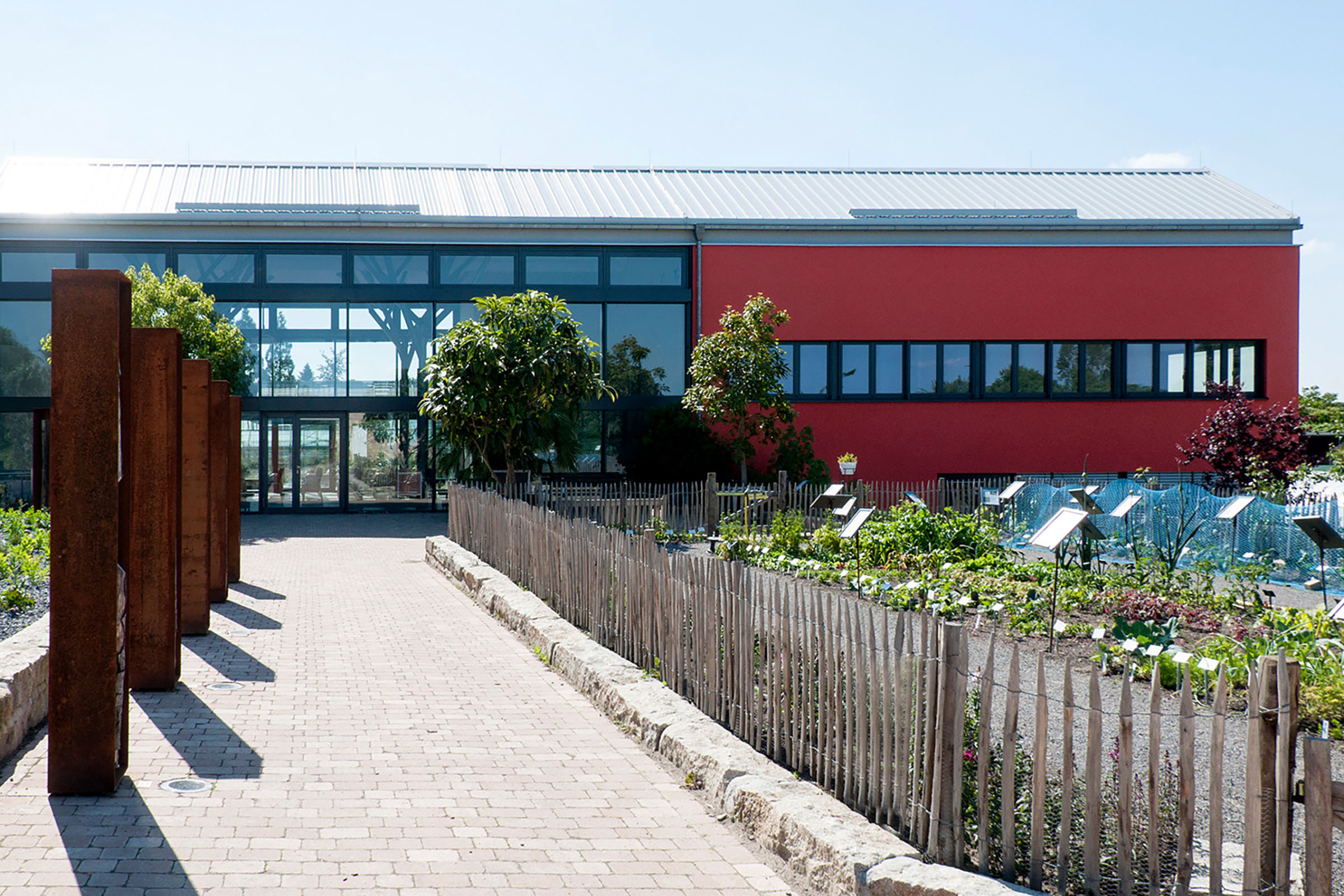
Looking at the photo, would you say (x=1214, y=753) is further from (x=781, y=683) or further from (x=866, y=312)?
(x=866, y=312)

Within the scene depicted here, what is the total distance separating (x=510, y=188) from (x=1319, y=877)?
26.6m

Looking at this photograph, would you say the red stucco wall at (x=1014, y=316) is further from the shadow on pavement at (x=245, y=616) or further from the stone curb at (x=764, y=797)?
the stone curb at (x=764, y=797)

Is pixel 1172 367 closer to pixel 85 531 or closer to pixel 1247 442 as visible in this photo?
pixel 1247 442

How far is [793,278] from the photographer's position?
82.1 ft

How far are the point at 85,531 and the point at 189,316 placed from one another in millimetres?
17093

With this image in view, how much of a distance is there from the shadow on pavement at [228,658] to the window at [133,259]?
16.5 metres

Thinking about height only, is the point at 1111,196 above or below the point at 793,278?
above

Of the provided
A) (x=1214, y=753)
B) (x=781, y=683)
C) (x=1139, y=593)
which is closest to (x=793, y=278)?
(x=1139, y=593)

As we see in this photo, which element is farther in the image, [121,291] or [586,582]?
[586,582]

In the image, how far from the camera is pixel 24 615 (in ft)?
26.3

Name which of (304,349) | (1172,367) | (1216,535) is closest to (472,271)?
(304,349)

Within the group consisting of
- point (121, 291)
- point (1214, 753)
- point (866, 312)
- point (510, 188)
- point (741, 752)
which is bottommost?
point (741, 752)

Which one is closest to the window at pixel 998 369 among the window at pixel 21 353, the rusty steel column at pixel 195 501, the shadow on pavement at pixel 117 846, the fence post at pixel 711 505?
the fence post at pixel 711 505

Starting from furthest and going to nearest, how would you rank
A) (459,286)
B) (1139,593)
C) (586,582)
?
1. (459,286)
2. (1139,593)
3. (586,582)
